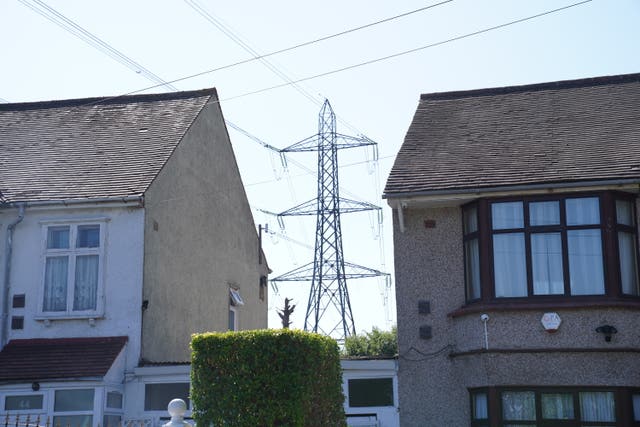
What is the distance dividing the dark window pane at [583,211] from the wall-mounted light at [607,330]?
1.88 meters

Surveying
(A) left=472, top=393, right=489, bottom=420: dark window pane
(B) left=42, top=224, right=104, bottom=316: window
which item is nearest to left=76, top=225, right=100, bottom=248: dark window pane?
(B) left=42, top=224, right=104, bottom=316: window

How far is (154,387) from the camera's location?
18719 millimetres

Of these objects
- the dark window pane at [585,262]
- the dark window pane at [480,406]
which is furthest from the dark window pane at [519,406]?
the dark window pane at [585,262]

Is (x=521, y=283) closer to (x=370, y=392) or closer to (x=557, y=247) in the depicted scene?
(x=557, y=247)

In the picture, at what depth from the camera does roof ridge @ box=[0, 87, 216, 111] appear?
2505cm

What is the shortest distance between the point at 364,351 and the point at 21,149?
32.5 feet

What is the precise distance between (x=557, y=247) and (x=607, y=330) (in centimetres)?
172

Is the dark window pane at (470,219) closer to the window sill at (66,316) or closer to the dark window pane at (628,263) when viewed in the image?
the dark window pane at (628,263)

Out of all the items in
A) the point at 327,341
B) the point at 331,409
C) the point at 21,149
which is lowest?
the point at 331,409

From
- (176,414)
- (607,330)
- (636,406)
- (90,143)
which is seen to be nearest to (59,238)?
(90,143)

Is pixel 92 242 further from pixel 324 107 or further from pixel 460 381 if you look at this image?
pixel 324 107

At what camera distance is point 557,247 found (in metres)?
16.4

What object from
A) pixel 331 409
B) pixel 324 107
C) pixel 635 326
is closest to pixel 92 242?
pixel 331 409

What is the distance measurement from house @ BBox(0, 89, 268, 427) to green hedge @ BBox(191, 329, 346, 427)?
5.54 m
